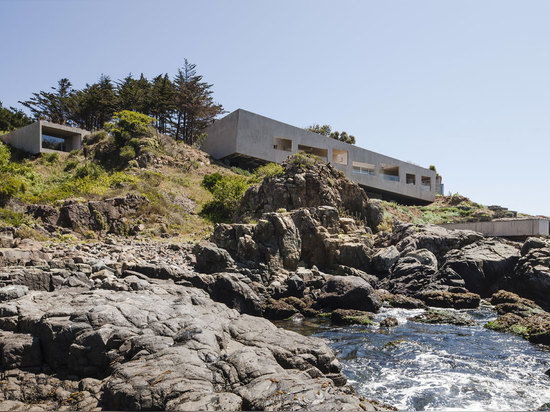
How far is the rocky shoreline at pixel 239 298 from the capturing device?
21.2 ft

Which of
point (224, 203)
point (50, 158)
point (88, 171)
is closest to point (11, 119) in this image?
point (50, 158)

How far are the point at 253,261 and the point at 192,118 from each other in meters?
33.2

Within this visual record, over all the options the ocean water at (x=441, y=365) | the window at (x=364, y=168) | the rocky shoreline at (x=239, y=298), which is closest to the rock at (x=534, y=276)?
the rocky shoreline at (x=239, y=298)

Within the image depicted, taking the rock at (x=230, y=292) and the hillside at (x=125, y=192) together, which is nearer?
the rock at (x=230, y=292)

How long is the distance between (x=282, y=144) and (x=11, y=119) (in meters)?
33.3

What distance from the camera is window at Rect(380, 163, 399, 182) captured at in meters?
47.4

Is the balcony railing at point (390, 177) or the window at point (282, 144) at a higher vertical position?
the window at point (282, 144)

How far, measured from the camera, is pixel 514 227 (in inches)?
1097

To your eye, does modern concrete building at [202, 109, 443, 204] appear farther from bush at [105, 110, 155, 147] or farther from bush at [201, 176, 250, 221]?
bush at [201, 176, 250, 221]

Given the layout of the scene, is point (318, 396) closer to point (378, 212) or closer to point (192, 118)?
point (378, 212)

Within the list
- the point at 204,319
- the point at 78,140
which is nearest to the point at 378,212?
the point at 204,319

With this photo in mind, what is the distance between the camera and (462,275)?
2114 cm

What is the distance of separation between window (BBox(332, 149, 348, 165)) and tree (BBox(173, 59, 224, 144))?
16263 mm

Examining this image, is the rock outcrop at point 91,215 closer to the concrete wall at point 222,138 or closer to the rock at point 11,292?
the rock at point 11,292
